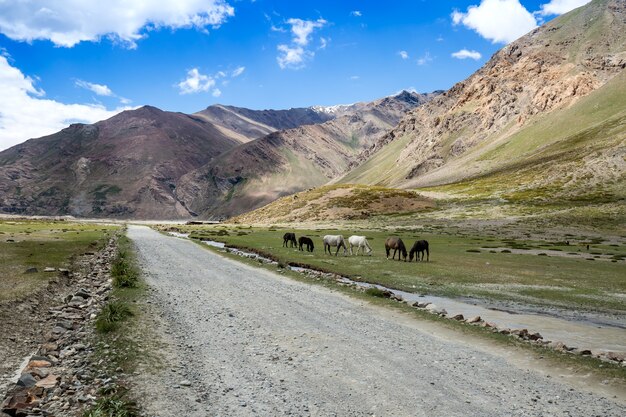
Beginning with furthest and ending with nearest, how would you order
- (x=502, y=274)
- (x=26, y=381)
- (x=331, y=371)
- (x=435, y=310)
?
(x=502, y=274) < (x=435, y=310) < (x=331, y=371) < (x=26, y=381)

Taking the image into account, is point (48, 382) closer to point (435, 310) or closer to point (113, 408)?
point (113, 408)

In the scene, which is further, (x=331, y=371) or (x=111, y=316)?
(x=111, y=316)

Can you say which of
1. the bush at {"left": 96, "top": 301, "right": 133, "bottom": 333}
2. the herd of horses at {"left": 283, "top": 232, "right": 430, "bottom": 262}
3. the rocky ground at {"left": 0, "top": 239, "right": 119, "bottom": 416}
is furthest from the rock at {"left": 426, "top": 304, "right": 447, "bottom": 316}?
the herd of horses at {"left": 283, "top": 232, "right": 430, "bottom": 262}

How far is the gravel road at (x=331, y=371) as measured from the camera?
35.9ft

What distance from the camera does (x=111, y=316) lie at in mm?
18312

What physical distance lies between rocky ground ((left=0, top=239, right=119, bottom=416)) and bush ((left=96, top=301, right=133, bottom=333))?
475 millimetres

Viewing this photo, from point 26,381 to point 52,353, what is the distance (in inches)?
123

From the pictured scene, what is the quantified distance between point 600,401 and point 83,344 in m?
16.7

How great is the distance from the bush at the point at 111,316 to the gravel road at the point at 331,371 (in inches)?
A: 59.7

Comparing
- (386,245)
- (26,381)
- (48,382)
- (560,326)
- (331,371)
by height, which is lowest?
(560,326)

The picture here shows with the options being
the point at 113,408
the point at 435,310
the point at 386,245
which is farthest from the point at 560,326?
the point at 386,245

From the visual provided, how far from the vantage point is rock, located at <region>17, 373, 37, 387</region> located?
12.2m

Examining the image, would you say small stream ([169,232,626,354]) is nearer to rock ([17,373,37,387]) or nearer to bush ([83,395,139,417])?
bush ([83,395,139,417])

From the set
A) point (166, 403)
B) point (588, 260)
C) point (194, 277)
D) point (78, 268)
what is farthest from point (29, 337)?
point (588, 260)
